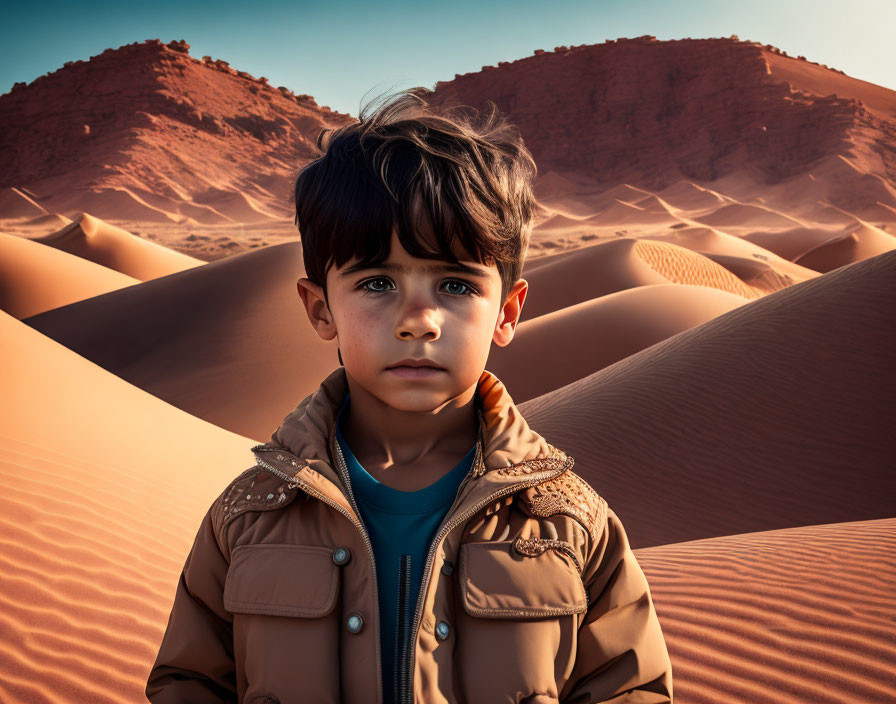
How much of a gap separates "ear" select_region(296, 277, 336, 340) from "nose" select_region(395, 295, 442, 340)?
12.9 inches

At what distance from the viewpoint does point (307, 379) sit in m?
14.3

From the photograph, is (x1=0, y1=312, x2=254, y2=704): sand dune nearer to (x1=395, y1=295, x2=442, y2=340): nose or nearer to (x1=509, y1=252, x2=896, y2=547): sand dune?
(x1=395, y1=295, x2=442, y2=340): nose

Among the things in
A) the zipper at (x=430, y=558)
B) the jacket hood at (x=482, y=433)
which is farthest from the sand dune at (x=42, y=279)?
the zipper at (x=430, y=558)

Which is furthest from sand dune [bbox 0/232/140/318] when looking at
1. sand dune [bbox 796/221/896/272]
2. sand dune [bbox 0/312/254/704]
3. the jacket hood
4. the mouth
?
sand dune [bbox 796/221/896/272]

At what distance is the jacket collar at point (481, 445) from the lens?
1.72m

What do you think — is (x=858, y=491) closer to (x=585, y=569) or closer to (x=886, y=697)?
(x=886, y=697)

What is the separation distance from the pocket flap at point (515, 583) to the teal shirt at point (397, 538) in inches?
4.6

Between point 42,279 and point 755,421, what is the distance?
18120 mm

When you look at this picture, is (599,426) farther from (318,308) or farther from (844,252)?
(844,252)

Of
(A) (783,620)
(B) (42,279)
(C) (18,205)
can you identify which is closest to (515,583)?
(A) (783,620)

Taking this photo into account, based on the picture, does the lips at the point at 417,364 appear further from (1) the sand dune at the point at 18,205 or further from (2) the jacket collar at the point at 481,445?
(1) the sand dune at the point at 18,205

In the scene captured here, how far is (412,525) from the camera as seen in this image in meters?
1.74

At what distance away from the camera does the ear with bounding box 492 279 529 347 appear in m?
1.97

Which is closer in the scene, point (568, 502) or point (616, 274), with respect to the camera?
point (568, 502)
